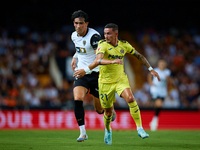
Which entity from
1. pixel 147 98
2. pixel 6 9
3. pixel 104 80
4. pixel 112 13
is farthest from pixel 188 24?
pixel 104 80

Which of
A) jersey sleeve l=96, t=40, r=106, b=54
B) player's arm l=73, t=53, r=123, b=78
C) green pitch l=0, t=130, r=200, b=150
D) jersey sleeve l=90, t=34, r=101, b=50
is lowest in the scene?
green pitch l=0, t=130, r=200, b=150

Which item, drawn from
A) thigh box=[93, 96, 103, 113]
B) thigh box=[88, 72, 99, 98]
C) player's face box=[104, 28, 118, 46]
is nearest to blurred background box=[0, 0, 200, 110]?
thigh box=[93, 96, 103, 113]

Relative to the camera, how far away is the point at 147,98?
19.4m

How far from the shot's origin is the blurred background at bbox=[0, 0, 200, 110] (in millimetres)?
18750

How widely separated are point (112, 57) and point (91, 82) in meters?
A: 1.08

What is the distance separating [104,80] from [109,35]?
987 millimetres

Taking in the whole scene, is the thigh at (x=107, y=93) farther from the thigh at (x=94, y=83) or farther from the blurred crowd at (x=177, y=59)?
the blurred crowd at (x=177, y=59)

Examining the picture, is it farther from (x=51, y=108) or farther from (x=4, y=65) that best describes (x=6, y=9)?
(x=51, y=108)

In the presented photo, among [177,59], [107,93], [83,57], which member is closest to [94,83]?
[83,57]

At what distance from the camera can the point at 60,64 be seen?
2042 cm

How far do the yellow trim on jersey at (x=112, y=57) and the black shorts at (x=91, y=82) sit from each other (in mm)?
551

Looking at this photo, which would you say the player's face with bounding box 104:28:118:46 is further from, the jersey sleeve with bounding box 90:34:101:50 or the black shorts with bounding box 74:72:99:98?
the black shorts with bounding box 74:72:99:98

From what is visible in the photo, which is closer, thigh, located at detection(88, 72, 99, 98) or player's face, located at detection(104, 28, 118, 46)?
player's face, located at detection(104, 28, 118, 46)

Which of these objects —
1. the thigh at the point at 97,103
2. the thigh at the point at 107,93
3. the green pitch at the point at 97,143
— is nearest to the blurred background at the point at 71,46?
the green pitch at the point at 97,143
